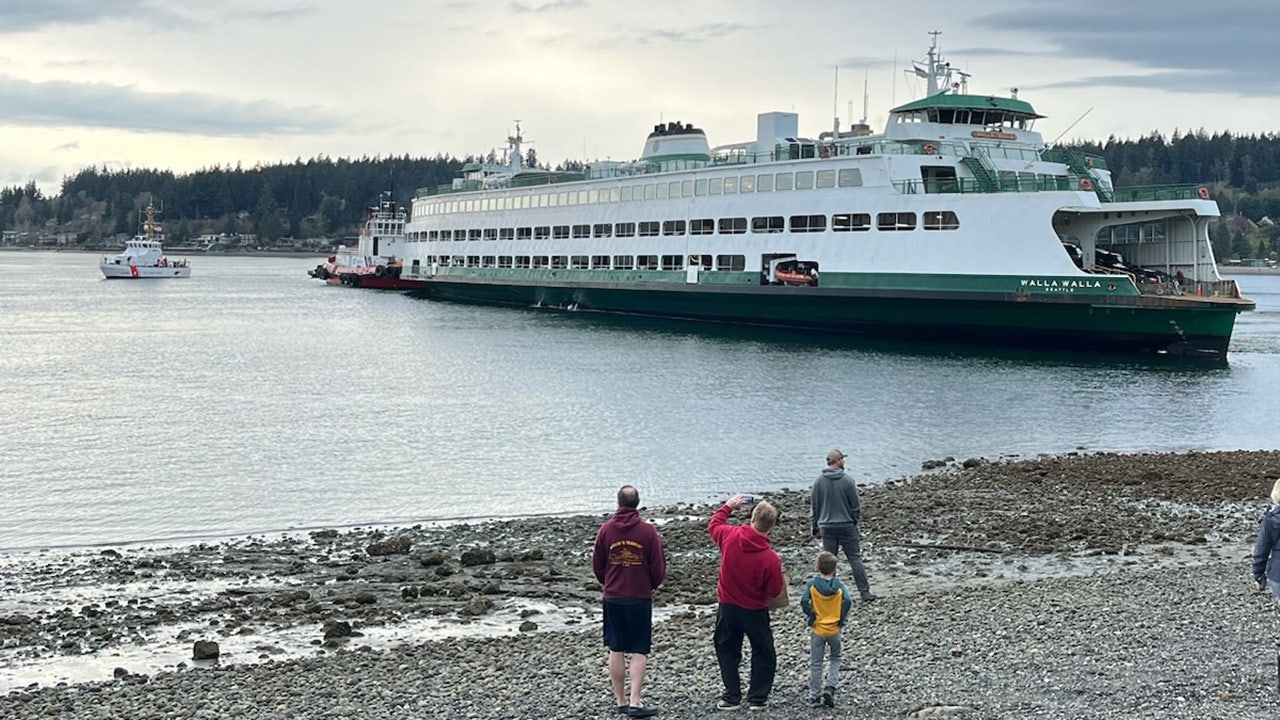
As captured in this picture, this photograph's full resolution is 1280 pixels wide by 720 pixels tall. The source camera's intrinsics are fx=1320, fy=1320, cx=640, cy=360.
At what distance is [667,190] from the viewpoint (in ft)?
180

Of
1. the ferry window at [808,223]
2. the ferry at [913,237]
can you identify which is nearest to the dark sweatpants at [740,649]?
the ferry at [913,237]

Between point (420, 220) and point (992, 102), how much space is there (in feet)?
140

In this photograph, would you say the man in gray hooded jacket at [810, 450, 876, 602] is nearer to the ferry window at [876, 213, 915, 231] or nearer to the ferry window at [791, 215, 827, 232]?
the ferry window at [876, 213, 915, 231]

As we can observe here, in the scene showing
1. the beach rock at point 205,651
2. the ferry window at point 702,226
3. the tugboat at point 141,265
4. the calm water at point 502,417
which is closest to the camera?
the beach rock at point 205,651

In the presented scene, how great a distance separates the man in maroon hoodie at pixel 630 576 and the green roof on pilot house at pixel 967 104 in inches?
1548

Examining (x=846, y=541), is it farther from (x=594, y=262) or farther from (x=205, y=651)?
(x=594, y=262)

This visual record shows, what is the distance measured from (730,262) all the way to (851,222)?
282 inches

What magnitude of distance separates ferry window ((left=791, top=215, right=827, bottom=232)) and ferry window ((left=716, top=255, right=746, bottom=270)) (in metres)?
3.28

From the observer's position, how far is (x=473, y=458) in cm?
2394

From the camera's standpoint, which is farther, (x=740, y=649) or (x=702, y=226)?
(x=702, y=226)

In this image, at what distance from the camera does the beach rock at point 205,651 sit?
11.3 meters

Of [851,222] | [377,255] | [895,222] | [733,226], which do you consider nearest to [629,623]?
[895,222]

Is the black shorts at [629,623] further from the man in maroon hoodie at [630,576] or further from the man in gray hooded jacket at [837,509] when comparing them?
the man in gray hooded jacket at [837,509]

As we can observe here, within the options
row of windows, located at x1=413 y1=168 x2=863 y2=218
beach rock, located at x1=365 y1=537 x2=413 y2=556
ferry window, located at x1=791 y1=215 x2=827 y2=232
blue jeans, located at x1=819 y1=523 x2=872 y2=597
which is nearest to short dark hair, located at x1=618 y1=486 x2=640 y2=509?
blue jeans, located at x1=819 y1=523 x2=872 y2=597
